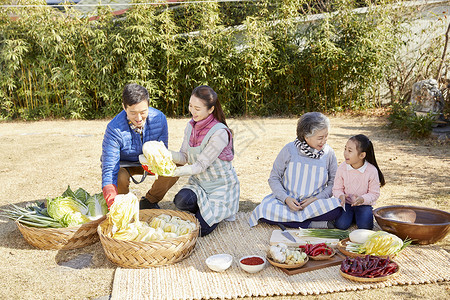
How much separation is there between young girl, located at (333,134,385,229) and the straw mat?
50cm

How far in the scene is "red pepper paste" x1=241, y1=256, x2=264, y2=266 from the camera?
9.65 feet

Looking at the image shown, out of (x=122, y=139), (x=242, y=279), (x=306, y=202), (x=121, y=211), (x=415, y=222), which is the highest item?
(x=122, y=139)

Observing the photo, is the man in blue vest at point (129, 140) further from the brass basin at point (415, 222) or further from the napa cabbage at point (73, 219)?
the brass basin at point (415, 222)

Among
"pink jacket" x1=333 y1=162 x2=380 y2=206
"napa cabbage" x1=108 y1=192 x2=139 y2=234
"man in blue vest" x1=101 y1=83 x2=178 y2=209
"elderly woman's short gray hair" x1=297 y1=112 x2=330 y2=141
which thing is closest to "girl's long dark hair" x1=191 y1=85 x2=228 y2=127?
"man in blue vest" x1=101 y1=83 x2=178 y2=209

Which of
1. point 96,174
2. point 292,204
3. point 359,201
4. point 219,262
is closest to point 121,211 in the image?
point 219,262

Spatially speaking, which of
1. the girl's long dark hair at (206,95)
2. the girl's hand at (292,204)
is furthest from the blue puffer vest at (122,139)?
the girl's hand at (292,204)

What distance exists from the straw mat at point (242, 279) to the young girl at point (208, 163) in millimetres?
462

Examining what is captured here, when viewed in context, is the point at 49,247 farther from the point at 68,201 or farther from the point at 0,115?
the point at 0,115

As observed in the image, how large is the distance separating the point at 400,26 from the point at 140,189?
7765 mm

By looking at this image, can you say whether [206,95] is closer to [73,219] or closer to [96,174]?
[73,219]

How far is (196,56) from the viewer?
9.68 m

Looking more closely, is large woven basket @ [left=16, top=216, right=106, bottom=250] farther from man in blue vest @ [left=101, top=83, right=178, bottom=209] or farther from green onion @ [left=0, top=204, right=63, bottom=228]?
man in blue vest @ [left=101, top=83, right=178, bottom=209]

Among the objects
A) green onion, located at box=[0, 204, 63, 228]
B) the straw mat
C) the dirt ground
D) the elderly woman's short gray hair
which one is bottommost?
the dirt ground

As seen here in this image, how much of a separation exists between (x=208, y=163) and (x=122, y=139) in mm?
788
